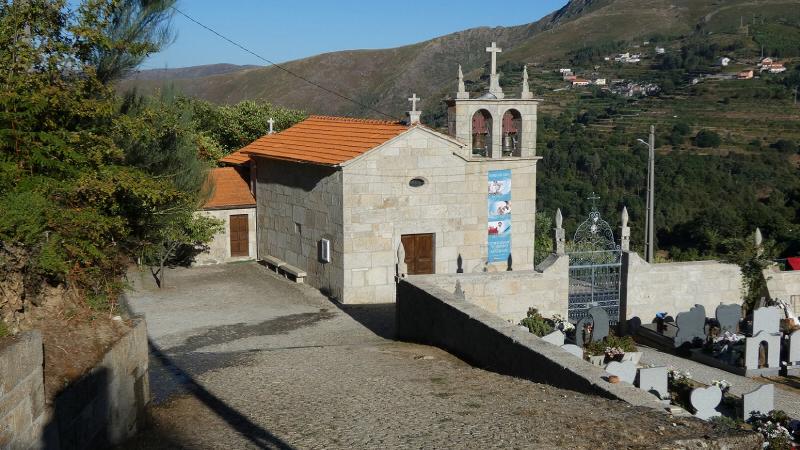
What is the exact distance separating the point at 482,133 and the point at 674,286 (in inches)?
244

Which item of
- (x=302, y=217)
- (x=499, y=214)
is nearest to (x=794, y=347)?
(x=499, y=214)

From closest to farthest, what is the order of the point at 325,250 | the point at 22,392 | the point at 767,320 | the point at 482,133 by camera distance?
the point at 22,392
the point at 767,320
the point at 325,250
the point at 482,133

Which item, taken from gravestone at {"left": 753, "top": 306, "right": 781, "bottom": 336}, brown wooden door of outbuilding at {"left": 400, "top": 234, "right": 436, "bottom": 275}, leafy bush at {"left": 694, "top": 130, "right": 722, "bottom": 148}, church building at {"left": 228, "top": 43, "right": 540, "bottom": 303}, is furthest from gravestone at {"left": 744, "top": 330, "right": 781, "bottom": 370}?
leafy bush at {"left": 694, "top": 130, "right": 722, "bottom": 148}

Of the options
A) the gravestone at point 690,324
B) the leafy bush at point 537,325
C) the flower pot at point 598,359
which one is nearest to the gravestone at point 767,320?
the gravestone at point 690,324

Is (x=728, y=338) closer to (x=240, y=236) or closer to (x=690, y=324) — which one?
(x=690, y=324)

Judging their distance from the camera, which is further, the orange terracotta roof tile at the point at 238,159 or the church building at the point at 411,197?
the orange terracotta roof tile at the point at 238,159

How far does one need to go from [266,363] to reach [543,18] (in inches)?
5191

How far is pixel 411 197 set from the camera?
59.8 feet

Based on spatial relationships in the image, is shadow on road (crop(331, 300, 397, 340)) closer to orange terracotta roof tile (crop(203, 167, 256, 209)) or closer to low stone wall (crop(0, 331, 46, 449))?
orange terracotta roof tile (crop(203, 167, 256, 209))

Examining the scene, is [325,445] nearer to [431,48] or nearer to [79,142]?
[79,142]

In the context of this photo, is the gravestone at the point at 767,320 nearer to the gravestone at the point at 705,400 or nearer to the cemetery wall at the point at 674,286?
the cemetery wall at the point at 674,286

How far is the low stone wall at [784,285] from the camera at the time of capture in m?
16.1

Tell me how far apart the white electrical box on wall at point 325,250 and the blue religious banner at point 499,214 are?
12.3 ft

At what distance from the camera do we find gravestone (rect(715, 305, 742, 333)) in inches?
585
